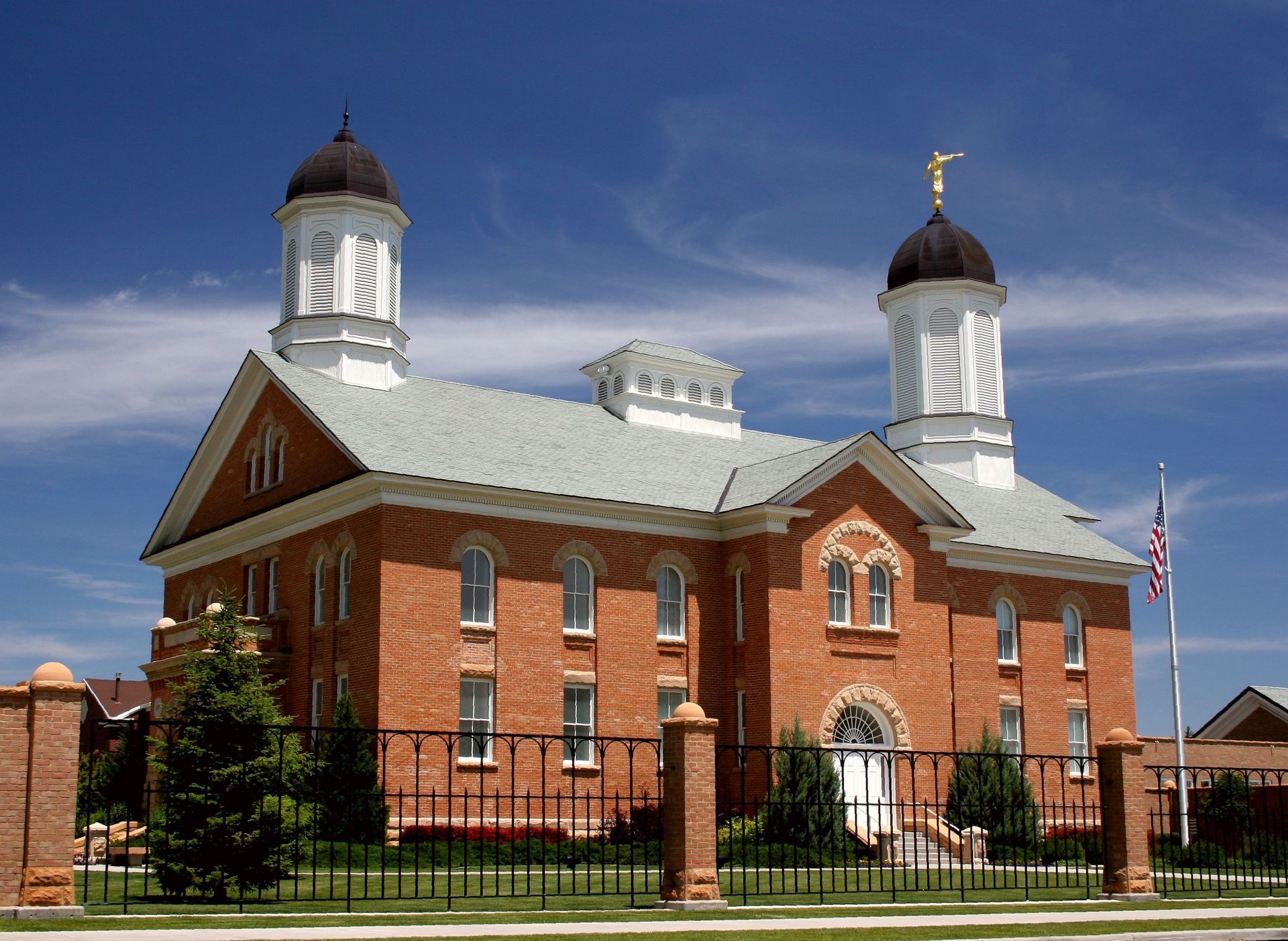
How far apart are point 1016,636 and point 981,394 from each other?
9473 millimetres

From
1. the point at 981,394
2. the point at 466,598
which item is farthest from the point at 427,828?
the point at 981,394

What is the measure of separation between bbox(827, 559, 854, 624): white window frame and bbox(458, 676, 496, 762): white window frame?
882cm

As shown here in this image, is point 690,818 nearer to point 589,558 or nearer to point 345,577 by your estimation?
point 589,558

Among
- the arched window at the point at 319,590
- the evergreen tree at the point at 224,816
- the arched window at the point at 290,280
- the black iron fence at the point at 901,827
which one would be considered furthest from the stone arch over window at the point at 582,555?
the evergreen tree at the point at 224,816

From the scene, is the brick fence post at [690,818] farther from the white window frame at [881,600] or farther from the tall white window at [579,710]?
the white window frame at [881,600]

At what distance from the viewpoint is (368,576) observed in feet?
107

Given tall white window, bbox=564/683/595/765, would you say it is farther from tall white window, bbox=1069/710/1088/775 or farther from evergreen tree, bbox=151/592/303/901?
tall white window, bbox=1069/710/1088/775

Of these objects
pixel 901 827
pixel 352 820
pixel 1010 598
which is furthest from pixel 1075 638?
pixel 352 820

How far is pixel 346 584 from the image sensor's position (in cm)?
3403

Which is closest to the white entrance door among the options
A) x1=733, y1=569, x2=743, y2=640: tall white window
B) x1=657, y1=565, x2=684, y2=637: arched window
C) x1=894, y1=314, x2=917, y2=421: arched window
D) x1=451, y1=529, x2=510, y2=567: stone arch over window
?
x1=733, y1=569, x2=743, y2=640: tall white window

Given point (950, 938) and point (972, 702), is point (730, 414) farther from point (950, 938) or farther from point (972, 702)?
point (950, 938)

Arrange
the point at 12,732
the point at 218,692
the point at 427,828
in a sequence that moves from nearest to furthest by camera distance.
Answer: the point at 12,732 < the point at 218,692 < the point at 427,828

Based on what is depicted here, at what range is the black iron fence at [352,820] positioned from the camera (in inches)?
789

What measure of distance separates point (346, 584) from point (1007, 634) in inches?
765
